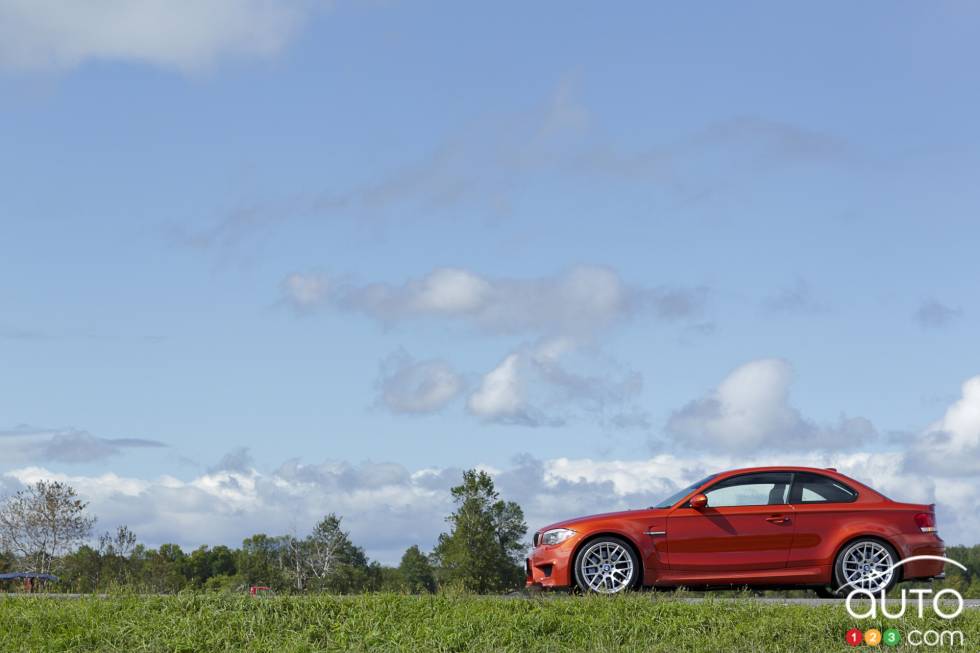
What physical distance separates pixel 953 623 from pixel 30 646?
9972 mm

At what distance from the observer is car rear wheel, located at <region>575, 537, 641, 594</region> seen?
48.1ft

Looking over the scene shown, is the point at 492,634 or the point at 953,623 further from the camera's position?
the point at 953,623

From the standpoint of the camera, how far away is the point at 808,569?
15141mm

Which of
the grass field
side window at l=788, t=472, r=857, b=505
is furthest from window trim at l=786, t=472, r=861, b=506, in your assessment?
the grass field

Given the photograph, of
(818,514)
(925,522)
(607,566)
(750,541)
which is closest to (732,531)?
(750,541)

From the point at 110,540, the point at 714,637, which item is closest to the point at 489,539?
the point at 110,540

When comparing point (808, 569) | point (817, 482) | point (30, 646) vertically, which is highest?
point (817, 482)

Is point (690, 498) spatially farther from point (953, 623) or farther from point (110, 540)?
point (110, 540)

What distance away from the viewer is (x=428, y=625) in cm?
1157

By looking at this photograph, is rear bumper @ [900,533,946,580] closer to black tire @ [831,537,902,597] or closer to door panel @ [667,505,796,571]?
black tire @ [831,537,902,597]

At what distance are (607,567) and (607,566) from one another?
13mm

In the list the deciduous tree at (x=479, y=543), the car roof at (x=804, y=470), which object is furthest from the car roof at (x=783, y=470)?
the deciduous tree at (x=479, y=543)

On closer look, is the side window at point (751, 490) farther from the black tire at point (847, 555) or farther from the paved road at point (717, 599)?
the paved road at point (717, 599)

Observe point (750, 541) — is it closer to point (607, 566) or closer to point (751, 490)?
point (751, 490)
